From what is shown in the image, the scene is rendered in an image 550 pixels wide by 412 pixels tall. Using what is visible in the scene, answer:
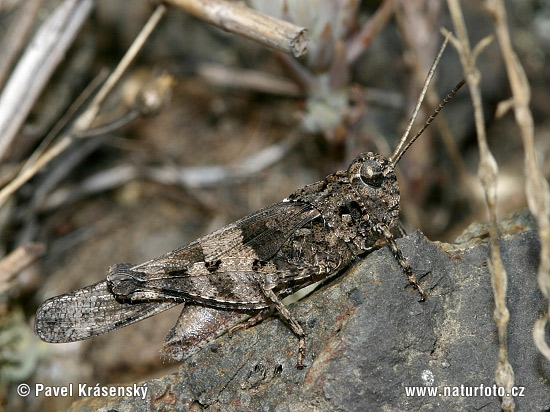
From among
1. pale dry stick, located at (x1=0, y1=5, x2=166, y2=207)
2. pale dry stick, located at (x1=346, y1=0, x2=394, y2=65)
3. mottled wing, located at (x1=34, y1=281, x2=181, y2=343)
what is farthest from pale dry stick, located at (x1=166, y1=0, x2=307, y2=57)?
mottled wing, located at (x1=34, y1=281, x2=181, y2=343)

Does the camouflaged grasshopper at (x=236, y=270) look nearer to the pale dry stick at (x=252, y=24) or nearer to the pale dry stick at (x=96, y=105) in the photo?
the pale dry stick at (x=252, y=24)

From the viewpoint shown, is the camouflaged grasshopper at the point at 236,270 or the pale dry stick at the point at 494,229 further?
the camouflaged grasshopper at the point at 236,270

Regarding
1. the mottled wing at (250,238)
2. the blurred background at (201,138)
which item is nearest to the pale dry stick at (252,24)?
the blurred background at (201,138)

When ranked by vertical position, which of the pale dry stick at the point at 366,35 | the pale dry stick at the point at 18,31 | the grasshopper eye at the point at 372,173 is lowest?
the grasshopper eye at the point at 372,173

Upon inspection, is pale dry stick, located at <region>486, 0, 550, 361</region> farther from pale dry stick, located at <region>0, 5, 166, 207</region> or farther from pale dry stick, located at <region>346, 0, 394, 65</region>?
pale dry stick, located at <region>0, 5, 166, 207</region>

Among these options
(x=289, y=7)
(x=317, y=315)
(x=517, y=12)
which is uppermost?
(x=517, y=12)

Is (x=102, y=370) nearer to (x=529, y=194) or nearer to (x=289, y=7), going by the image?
(x=289, y=7)

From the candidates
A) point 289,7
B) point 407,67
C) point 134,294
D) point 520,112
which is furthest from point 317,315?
point 407,67
